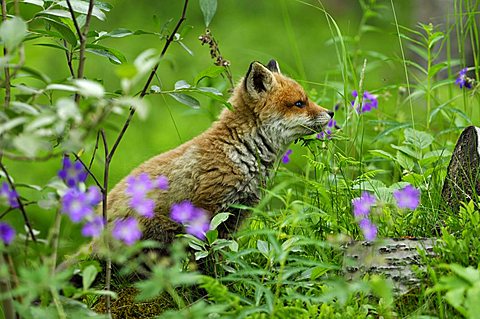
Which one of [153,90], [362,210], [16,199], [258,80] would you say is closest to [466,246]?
[362,210]

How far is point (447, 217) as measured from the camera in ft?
10.2

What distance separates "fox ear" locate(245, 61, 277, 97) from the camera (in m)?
4.05

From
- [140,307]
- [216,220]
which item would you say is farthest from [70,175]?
[140,307]

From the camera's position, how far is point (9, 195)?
2182 millimetres

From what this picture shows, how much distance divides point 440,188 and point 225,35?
735 centimetres

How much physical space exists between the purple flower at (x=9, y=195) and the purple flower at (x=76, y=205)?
0.15 metres

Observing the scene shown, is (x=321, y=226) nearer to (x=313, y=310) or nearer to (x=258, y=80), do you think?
(x=313, y=310)

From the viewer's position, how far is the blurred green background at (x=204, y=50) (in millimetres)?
7469

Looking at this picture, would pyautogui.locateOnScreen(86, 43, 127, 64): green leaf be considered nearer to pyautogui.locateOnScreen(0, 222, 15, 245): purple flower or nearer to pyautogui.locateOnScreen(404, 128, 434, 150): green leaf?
pyautogui.locateOnScreen(0, 222, 15, 245): purple flower

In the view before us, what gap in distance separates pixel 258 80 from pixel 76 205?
2132 millimetres

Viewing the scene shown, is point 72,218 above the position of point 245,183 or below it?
above

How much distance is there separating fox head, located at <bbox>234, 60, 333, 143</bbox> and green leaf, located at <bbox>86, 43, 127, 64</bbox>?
1.15 metres

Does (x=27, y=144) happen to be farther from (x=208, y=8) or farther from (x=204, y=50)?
(x=204, y=50)

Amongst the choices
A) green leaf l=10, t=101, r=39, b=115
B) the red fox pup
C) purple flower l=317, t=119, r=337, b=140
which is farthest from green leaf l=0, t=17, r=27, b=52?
purple flower l=317, t=119, r=337, b=140
